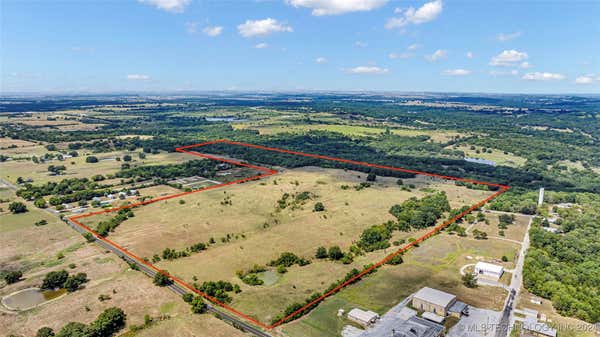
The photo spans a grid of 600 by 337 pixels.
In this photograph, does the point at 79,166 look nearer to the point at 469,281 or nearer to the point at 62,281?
the point at 62,281

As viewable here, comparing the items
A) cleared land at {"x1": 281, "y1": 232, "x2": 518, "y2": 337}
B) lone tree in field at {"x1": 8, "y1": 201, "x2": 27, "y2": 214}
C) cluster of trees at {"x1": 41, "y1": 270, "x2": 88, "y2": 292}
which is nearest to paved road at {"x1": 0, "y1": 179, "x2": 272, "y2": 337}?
cleared land at {"x1": 281, "y1": 232, "x2": 518, "y2": 337}

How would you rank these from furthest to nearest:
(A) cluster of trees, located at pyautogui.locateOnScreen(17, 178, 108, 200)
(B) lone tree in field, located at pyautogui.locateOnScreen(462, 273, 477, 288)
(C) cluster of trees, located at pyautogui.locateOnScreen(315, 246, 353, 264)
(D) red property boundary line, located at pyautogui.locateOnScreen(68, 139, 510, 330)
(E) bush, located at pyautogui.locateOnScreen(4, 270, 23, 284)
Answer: (A) cluster of trees, located at pyautogui.locateOnScreen(17, 178, 108, 200) < (C) cluster of trees, located at pyautogui.locateOnScreen(315, 246, 353, 264) < (E) bush, located at pyautogui.locateOnScreen(4, 270, 23, 284) < (B) lone tree in field, located at pyautogui.locateOnScreen(462, 273, 477, 288) < (D) red property boundary line, located at pyautogui.locateOnScreen(68, 139, 510, 330)

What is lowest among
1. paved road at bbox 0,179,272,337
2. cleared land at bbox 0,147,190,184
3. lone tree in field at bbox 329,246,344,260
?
paved road at bbox 0,179,272,337

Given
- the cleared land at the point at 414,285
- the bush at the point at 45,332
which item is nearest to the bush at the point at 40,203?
the bush at the point at 45,332

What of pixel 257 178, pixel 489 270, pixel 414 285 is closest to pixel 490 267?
pixel 489 270

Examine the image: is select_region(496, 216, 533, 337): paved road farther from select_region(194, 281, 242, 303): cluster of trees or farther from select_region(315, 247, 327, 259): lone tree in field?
select_region(194, 281, 242, 303): cluster of trees

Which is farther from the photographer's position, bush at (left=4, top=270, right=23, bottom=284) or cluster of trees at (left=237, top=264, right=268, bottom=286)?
cluster of trees at (left=237, top=264, right=268, bottom=286)

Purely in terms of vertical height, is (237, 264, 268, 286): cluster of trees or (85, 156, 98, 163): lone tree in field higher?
(85, 156, 98, 163): lone tree in field
